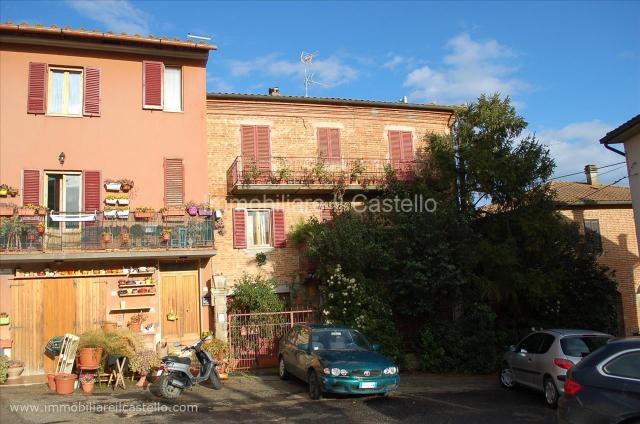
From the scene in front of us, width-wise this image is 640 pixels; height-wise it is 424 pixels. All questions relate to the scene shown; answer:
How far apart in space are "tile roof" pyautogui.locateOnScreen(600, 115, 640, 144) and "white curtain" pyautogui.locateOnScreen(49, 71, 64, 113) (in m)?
16.3

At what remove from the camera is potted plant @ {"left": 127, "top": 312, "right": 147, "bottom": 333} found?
584 inches

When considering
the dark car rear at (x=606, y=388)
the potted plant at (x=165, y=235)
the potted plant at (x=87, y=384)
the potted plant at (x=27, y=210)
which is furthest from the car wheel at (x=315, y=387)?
the potted plant at (x=27, y=210)

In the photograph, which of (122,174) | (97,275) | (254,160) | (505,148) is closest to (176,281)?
(97,275)

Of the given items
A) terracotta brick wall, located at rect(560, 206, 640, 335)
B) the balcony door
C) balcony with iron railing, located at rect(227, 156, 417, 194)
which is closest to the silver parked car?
balcony with iron railing, located at rect(227, 156, 417, 194)

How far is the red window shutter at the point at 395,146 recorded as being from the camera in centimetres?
1929

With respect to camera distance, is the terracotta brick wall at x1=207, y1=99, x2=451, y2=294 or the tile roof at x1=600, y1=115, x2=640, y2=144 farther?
the terracotta brick wall at x1=207, y1=99, x2=451, y2=294

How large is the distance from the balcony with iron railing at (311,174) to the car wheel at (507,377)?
779cm

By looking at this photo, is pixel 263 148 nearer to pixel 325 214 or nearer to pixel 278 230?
pixel 278 230

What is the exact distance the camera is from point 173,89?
16984 mm

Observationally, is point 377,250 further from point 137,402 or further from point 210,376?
point 137,402

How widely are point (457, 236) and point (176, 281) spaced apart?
27.8 ft

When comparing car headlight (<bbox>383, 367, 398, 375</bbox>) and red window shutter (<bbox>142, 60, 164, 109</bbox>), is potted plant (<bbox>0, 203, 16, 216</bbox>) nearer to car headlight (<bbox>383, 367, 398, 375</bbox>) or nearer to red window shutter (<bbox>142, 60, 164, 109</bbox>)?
red window shutter (<bbox>142, 60, 164, 109</bbox>)

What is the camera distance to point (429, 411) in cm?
961

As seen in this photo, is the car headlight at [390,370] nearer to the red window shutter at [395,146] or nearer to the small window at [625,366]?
the small window at [625,366]
